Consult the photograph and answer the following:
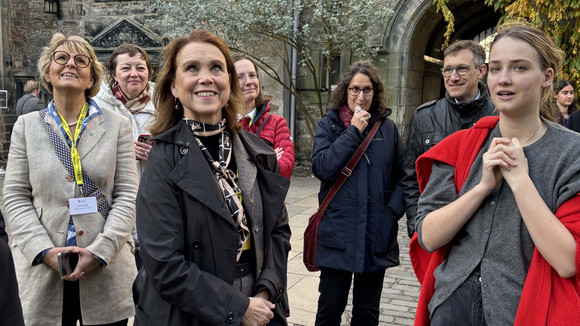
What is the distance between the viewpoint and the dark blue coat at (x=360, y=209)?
126 inches

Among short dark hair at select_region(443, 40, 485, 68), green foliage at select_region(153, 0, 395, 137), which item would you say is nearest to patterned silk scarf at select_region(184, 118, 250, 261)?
short dark hair at select_region(443, 40, 485, 68)

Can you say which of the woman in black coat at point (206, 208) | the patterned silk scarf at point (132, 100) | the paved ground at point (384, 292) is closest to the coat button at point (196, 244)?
the woman in black coat at point (206, 208)

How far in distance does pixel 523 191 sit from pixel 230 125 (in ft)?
4.17

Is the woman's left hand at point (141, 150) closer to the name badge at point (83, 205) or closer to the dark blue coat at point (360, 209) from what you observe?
the name badge at point (83, 205)

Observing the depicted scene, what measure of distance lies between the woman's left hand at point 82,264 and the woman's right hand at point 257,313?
111 centimetres

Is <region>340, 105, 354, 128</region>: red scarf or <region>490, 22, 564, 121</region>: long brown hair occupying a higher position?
<region>490, 22, 564, 121</region>: long brown hair

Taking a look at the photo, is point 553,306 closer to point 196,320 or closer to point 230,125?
point 196,320

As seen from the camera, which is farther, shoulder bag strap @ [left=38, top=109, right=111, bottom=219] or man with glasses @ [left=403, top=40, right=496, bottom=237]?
man with glasses @ [left=403, top=40, right=496, bottom=237]

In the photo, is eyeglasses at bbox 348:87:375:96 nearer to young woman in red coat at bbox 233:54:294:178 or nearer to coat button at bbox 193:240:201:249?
young woman in red coat at bbox 233:54:294:178

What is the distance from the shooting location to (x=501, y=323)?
1688mm

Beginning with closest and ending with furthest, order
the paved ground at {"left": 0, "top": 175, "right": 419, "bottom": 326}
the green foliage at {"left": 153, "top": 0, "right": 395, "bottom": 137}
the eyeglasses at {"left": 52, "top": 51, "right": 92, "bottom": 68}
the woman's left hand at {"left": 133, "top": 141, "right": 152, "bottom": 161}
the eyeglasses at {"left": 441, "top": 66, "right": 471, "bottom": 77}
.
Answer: the eyeglasses at {"left": 52, "top": 51, "right": 92, "bottom": 68}
the eyeglasses at {"left": 441, "top": 66, "right": 471, "bottom": 77}
the woman's left hand at {"left": 133, "top": 141, "right": 152, "bottom": 161}
the paved ground at {"left": 0, "top": 175, "right": 419, "bottom": 326}
the green foliage at {"left": 153, "top": 0, "right": 395, "bottom": 137}

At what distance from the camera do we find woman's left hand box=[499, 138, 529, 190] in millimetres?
1647

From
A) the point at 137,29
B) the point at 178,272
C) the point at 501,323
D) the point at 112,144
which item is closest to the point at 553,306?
the point at 501,323

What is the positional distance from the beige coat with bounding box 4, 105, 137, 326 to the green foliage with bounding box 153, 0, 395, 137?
8.02m
